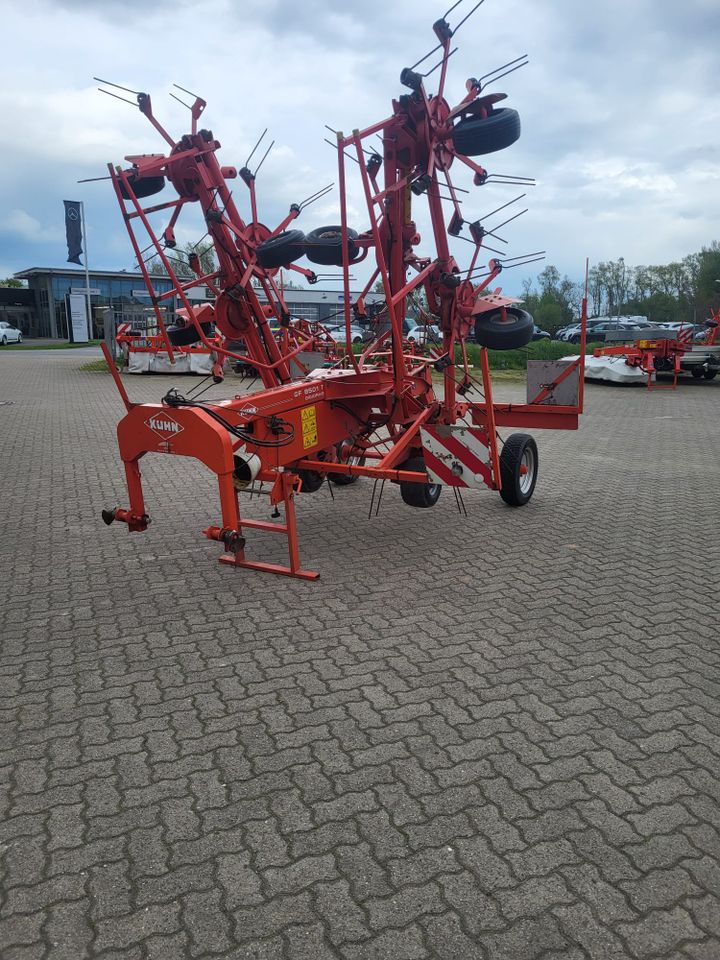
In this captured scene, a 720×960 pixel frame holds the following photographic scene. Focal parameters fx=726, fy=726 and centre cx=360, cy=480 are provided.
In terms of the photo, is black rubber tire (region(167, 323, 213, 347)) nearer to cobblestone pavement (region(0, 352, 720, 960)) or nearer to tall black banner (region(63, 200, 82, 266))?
cobblestone pavement (region(0, 352, 720, 960))

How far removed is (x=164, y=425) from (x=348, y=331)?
1.50 meters

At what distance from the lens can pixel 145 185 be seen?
580 cm

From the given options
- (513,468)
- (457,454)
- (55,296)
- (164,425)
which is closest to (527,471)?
(513,468)

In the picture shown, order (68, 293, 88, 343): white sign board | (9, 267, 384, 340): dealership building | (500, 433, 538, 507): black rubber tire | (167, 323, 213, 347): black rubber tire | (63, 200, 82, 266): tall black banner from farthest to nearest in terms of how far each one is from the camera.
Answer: (9, 267, 384, 340): dealership building
(68, 293, 88, 343): white sign board
(63, 200, 82, 266): tall black banner
(500, 433, 538, 507): black rubber tire
(167, 323, 213, 347): black rubber tire

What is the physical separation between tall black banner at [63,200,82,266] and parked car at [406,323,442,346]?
34.0 metres

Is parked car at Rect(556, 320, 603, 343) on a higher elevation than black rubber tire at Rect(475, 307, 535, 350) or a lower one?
higher

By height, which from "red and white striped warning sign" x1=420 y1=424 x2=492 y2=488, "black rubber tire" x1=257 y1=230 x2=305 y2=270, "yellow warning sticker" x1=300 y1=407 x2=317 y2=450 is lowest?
"red and white striped warning sign" x1=420 y1=424 x2=492 y2=488

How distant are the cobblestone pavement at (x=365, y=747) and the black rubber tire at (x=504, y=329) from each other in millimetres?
1648

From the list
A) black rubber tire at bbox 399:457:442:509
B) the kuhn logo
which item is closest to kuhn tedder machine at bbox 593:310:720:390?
black rubber tire at bbox 399:457:442:509

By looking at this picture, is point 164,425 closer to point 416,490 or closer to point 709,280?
point 416,490

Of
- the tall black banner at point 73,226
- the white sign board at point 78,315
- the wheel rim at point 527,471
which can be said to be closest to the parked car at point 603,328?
the tall black banner at point 73,226

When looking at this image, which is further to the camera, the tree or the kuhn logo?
the tree

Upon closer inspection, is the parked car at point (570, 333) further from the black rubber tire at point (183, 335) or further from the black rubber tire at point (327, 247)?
the black rubber tire at point (183, 335)

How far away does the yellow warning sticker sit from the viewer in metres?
5.49
